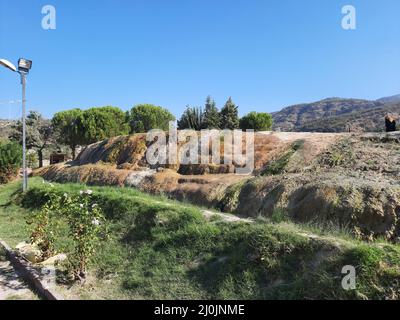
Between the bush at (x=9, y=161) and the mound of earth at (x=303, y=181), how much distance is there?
6.92 m

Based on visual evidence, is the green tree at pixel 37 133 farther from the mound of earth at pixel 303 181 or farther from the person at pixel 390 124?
the person at pixel 390 124

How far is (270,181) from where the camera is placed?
807cm

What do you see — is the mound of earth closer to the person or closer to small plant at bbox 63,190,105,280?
the person

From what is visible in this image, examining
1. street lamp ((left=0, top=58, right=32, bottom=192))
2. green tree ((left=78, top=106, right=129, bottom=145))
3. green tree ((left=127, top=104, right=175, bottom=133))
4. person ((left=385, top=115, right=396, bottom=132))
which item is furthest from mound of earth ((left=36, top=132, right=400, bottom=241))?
green tree ((left=127, top=104, right=175, bottom=133))

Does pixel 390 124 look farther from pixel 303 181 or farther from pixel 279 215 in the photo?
pixel 279 215

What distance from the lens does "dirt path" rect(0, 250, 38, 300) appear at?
5.23 m

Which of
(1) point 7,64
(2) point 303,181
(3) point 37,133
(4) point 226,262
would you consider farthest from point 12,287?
(3) point 37,133

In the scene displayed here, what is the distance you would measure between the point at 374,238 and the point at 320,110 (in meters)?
108

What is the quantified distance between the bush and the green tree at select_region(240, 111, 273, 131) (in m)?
19.3

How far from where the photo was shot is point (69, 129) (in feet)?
108

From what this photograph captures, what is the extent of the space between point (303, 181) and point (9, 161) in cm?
1573

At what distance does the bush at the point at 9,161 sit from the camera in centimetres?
1827
